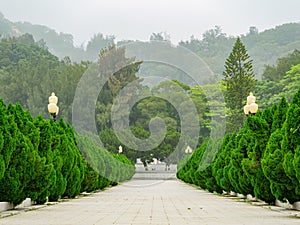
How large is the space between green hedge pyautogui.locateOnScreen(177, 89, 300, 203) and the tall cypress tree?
24074 millimetres

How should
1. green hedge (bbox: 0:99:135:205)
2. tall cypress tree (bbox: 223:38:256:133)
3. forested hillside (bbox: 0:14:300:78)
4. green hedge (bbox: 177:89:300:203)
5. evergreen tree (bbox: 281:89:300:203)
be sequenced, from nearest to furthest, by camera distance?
evergreen tree (bbox: 281:89:300:203)
green hedge (bbox: 177:89:300:203)
green hedge (bbox: 0:99:135:205)
tall cypress tree (bbox: 223:38:256:133)
forested hillside (bbox: 0:14:300:78)

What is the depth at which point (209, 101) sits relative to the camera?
69.0 meters

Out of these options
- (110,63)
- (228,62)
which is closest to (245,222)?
(228,62)

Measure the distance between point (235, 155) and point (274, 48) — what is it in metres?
89.6

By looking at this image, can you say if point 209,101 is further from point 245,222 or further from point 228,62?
point 245,222

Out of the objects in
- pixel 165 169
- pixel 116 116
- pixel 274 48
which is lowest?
pixel 165 169

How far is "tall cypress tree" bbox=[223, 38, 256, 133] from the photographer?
44.6 meters

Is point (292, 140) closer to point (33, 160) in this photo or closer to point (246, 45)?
point (33, 160)

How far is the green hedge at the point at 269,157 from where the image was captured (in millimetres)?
10852

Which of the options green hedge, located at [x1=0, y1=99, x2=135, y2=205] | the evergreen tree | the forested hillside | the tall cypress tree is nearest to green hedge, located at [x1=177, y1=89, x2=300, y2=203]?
the evergreen tree

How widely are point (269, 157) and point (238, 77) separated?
34.3 m

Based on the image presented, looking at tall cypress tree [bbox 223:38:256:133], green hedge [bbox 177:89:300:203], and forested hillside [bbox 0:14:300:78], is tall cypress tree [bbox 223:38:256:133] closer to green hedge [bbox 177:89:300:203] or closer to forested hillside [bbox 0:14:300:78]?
green hedge [bbox 177:89:300:203]

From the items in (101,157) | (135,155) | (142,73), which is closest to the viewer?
(101,157)

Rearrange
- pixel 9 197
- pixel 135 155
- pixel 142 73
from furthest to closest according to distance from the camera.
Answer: pixel 142 73
pixel 135 155
pixel 9 197
